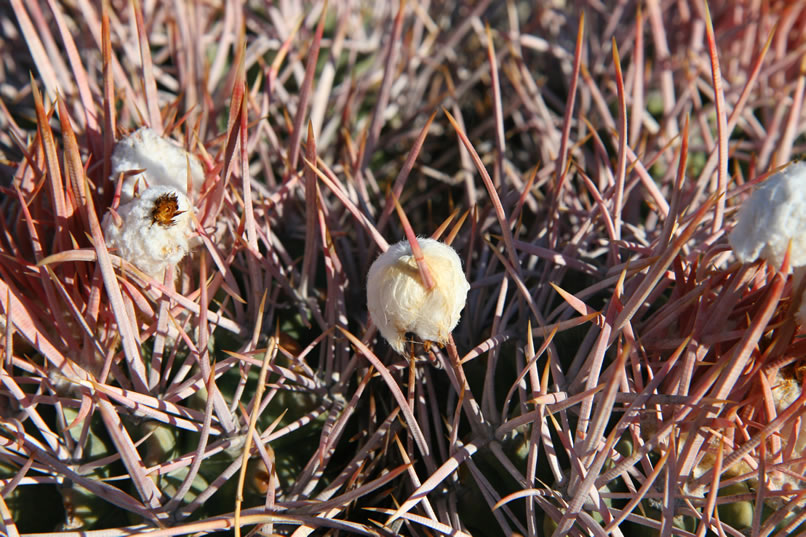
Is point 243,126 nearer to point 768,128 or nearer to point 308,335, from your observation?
point 308,335

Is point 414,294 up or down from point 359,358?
up

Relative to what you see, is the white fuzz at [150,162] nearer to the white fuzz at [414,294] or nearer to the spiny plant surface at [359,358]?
the spiny plant surface at [359,358]

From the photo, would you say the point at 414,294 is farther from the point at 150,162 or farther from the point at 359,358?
the point at 150,162

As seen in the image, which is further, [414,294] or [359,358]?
[359,358]

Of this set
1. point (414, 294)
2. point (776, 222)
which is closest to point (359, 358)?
point (414, 294)

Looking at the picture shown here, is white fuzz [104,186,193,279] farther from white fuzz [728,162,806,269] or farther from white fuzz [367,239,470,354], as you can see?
white fuzz [728,162,806,269]

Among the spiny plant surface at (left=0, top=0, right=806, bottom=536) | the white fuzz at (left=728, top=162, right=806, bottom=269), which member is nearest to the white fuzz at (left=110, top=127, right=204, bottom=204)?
the spiny plant surface at (left=0, top=0, right=806, bottom=536)
